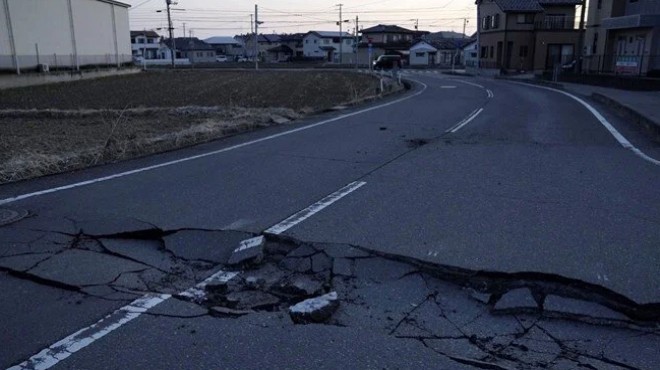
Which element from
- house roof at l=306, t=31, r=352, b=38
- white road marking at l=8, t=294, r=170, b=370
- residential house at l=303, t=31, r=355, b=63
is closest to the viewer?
white road marking at l=8, t=294, r=170, b=370

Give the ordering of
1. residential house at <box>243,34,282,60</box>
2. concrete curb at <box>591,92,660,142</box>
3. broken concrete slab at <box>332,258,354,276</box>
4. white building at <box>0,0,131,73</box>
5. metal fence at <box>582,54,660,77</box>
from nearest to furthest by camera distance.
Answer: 1. broken concrete slab at <box>332,258,354,276</box>
2. concrete curb at <box>591,92,660,142</box>
3. metal fence at <box>582,54,660,77</box>
4. white building at <box>0,0,131,73</box>
5. residential house at <box>243,34,282,60</box>

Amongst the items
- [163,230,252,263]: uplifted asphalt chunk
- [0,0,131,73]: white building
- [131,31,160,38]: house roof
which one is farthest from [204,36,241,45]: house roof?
[163,230,252,263]: uplifted asphalt chunk

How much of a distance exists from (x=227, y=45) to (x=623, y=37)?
399 ft

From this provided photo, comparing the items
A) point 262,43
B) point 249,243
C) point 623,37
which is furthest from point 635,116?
point 262,43

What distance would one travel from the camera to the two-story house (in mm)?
53156

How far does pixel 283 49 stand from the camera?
11894cm

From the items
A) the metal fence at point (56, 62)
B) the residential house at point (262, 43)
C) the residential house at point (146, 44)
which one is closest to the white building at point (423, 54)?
the residential house at point (262, 43)

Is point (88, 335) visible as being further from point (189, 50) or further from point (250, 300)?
point (189, 50)

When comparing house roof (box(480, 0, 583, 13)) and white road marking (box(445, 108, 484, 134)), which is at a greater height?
house roof (box(480, 0, 583, 13))

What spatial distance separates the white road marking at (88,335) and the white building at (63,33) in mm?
36866

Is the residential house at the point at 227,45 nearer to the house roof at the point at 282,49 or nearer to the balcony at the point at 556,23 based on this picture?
the house roof at the point at 282,49

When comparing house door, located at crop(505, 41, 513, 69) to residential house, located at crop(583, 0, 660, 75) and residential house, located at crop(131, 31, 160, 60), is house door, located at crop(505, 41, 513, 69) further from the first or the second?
residential house, located at crop(131, 31, 160, 60)

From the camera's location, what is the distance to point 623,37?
3488 centimetres

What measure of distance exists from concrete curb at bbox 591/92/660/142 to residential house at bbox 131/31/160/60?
361 feet
